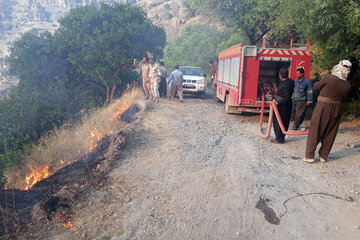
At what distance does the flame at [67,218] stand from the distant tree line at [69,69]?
13.3 m

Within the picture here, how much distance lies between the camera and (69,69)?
19125mm

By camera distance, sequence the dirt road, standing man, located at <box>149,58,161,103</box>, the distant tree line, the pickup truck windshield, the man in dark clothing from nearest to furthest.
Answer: the dirt road, the man in dark clothing, standing man, located at <box>149,58,161,103</box>, the distant tree line, the pickup truck windshield

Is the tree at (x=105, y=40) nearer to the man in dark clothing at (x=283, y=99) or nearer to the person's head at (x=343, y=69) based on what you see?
the man in dark clothing at (x=283, y=99)

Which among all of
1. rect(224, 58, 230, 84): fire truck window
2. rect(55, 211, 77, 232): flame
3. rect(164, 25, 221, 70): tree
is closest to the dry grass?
rect(55, 211, 77, 232): flame

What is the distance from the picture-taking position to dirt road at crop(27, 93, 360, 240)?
3676 mm

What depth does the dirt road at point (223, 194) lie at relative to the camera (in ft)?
12.1

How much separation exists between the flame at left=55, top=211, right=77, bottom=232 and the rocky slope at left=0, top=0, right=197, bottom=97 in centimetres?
5450

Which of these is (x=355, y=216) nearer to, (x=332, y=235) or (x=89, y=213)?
(x=332, y=235)

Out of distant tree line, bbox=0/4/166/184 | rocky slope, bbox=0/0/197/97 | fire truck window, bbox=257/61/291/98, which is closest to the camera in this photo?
fire truck window, bbox=257/61/291/98

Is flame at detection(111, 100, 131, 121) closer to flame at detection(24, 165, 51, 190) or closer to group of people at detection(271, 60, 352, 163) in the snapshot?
flame at detection(24, 165, 51, 190)

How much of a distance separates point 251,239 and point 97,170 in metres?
3.47

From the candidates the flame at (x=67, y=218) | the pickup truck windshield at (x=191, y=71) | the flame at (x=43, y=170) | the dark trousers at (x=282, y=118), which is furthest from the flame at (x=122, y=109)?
the flame at (x=67, y=218)

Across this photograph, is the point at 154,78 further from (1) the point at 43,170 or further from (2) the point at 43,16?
(2) the point at 43,16

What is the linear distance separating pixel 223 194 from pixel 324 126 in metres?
2.63
